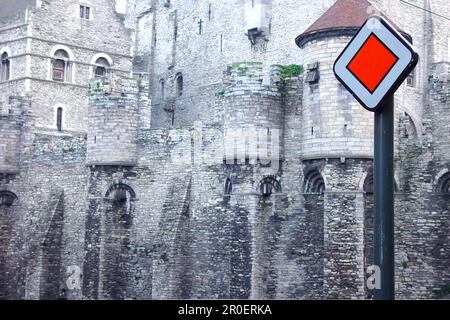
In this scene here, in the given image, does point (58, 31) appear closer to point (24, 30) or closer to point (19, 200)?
point (24, 30)

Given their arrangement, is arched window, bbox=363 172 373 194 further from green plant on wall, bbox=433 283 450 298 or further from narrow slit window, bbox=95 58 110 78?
narrow slit window, bbox=95 58 110 78

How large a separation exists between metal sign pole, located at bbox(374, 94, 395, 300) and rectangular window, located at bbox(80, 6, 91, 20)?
33125 millimetres

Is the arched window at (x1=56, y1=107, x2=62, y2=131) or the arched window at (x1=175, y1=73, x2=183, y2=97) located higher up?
the arched window at (x1=175, y1=73, x2=183, y2=97)

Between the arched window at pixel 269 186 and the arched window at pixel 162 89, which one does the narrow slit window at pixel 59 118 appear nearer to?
the arched window at pixel 162 89

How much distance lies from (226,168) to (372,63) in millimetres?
17455

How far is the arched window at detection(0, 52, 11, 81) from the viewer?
1417 inches

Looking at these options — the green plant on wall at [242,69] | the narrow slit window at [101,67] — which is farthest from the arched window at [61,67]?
the green plant on wall at [242,69]

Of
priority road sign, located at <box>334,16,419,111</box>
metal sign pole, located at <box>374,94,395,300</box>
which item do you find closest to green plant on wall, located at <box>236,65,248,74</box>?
priority road sign, located at <box>334,16,419,111</box>

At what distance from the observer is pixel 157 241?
2331 cm

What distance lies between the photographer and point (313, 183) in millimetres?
20422

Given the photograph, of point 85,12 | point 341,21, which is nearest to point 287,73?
point 341,21

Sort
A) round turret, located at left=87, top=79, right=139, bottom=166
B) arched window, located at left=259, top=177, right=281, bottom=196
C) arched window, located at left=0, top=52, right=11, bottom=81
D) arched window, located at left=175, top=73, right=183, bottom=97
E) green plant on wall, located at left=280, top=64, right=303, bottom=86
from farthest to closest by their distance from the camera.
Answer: arched window, located at left=175, top=73, right=183, bottom=97
arched window, located at left=0, top=52, right=11, bottom=81
round turret, located at left=87, top=79, right=139, bottom=166
arched window, located at left=259, top=177, right=281, bottom=196
green plant on wall, located at left=280, top=64, right=303, bottom=86
